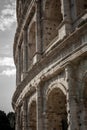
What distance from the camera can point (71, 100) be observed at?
1070 cm

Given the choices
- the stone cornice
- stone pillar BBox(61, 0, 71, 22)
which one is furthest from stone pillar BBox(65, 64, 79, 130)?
stone pillar BBox(61, 0, 71, 22)

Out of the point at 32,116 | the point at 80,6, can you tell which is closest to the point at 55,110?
the point at 32,116

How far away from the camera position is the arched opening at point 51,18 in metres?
14.9

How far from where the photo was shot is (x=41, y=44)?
14.9 metres

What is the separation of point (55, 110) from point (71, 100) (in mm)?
2527

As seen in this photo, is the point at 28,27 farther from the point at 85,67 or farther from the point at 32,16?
the point at 85,67

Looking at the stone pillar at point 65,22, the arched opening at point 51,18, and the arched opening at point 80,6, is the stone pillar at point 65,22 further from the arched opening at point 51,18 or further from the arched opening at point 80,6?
the arched opening at point 51,18

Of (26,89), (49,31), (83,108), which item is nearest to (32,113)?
(26,89)

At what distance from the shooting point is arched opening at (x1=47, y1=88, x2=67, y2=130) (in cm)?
1305

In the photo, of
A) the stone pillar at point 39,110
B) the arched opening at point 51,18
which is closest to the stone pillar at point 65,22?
the arched opening at point 51,18

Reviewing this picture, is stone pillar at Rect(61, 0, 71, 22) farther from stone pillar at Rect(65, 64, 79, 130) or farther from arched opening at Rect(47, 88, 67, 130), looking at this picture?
arched opening at Rect(47, 88, 67, 130)

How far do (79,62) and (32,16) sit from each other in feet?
22.4

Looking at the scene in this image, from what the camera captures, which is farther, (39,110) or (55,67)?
(39,110)

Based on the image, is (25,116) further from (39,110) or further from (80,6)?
(80,6)
